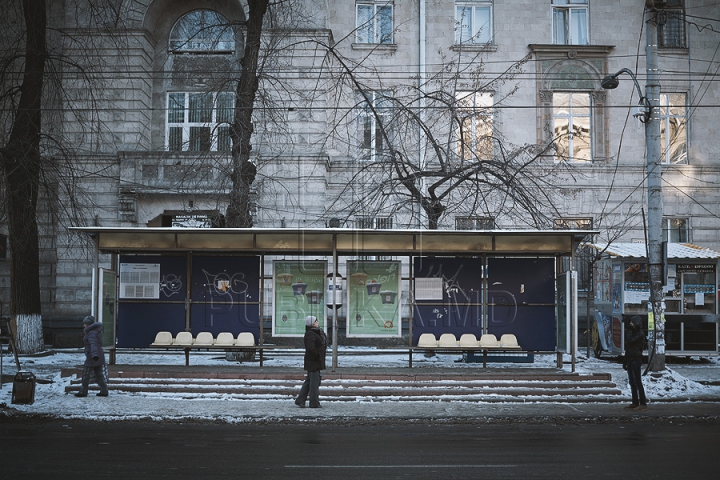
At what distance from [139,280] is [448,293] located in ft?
26.1

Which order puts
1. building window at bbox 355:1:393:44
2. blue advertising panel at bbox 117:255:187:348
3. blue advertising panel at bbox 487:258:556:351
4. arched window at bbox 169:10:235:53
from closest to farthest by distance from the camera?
1. blue advertising panel at bbox 487:258:556:351
2. blue advertising panel at bbox 117:255:187:348
3. arched window at bbox 169:10:235:53
4. building window at bbox 355:1:393:44

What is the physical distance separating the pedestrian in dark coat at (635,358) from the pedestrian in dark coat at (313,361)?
6.09 metres

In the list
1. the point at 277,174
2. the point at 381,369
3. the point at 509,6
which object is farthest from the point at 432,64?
the point at 381,369

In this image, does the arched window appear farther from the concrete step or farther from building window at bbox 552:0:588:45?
the concrete step

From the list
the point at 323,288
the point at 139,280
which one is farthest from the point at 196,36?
the point at 323,288

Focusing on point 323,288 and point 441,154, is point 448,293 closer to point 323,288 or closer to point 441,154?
point 323,288

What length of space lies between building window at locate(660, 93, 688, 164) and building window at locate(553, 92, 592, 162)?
2.89 m

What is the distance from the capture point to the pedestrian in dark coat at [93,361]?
15.6 m

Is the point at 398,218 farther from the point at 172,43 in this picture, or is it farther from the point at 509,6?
the point at 172,43

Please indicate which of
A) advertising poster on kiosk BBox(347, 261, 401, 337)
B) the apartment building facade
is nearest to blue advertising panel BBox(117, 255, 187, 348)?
advertising poster on kiosk BBox(347, 261, 401, 337)

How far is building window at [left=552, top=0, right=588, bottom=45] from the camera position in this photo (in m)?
29.8

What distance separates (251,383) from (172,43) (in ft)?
58.2

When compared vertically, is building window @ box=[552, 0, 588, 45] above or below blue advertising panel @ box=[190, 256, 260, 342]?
above

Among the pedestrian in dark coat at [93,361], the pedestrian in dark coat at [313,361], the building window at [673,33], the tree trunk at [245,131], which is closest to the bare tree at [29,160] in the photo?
the tree trunk at [245,131]
